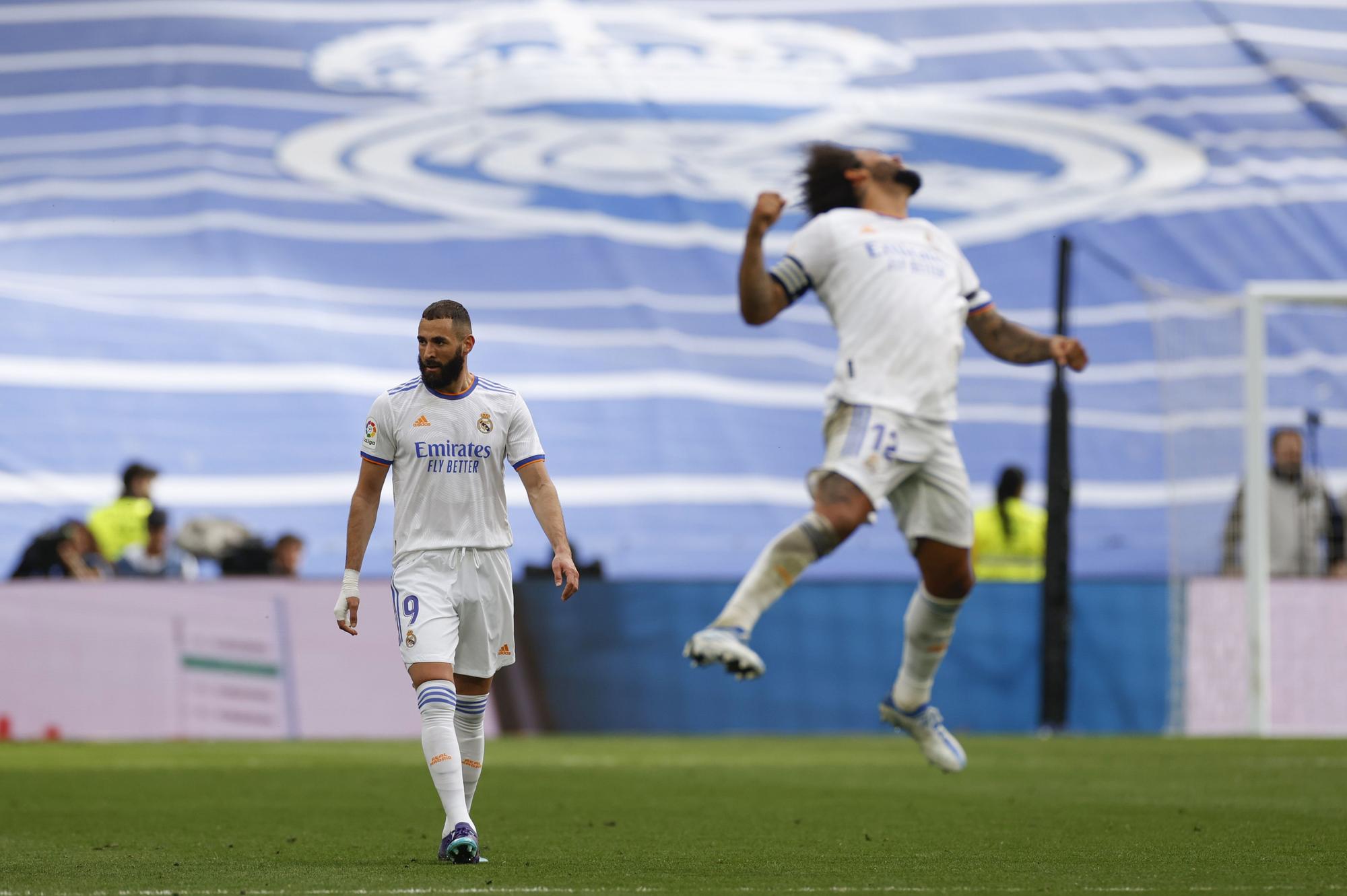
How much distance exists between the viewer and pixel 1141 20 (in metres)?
23.7

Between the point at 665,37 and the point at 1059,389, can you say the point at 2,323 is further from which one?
the point at 1059,389

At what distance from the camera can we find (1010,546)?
1530 cm

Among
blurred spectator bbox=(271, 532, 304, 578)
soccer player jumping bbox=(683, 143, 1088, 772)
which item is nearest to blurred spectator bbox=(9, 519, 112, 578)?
blurred spectator bbox=(271, 532, 304, 578)

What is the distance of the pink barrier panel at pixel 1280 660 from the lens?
45.9ft

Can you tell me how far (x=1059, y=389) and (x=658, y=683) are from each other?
354 cm

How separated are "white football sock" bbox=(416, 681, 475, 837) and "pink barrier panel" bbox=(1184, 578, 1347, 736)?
29.4ft

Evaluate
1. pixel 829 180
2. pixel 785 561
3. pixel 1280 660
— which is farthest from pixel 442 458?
pixel 1280 660

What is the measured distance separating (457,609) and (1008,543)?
9543 millimetres

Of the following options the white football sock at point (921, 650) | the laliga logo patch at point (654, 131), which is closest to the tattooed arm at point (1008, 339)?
the white football sock at point (921, 650)

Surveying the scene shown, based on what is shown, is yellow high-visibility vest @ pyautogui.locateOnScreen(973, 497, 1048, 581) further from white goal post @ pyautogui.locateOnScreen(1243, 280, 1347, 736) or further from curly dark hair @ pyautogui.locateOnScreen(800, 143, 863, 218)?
curly dark hair @ pyautogui.locateOnScreen(800, 143, 863, 218)

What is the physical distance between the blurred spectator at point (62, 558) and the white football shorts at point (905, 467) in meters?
8.93

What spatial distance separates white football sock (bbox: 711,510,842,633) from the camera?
682cm

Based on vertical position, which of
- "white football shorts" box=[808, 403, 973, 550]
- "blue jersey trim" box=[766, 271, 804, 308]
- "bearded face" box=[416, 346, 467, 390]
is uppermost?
"blue jersey trim" box=[766, 271, 804, 308]

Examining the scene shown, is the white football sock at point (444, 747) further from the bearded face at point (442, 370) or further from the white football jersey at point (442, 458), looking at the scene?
the bearded face at point (442, 370)
